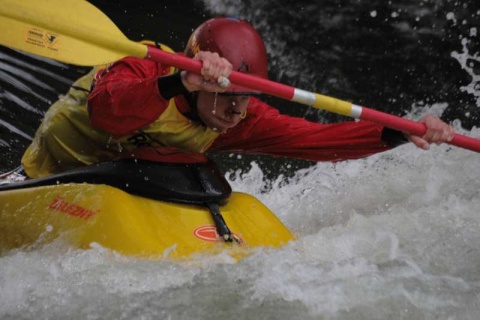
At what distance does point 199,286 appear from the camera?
2373 millimetres

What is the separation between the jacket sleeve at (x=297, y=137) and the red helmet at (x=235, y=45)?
494 millimetres

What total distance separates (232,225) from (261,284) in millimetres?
401

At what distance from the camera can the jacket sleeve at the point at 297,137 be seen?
3.09 metres

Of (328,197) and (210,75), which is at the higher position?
(210,75)

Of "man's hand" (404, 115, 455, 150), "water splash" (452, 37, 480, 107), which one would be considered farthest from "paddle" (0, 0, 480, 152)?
"water splash" (452, 37, 480, 107)

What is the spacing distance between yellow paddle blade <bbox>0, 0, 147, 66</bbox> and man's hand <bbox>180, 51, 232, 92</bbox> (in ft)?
0.52

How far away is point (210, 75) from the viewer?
231cm

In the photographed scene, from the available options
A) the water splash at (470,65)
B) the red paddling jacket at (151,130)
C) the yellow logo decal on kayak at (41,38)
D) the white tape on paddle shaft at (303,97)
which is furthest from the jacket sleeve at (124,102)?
the water splash at (470,65)

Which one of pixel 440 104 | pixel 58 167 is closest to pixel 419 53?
pixel 440 104

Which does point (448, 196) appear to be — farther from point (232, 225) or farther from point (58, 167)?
point (58, 167)

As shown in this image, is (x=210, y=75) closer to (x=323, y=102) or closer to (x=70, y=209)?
(x=323, y=102)

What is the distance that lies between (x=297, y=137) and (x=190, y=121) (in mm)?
550

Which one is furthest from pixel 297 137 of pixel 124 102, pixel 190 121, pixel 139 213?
pixel 124 102

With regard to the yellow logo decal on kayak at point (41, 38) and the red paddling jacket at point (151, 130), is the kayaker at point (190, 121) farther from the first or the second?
the yellow logo decal on kayak at point (41, 38)
